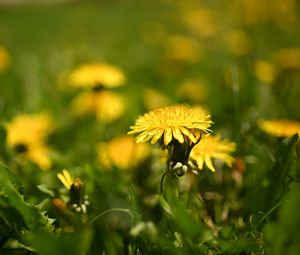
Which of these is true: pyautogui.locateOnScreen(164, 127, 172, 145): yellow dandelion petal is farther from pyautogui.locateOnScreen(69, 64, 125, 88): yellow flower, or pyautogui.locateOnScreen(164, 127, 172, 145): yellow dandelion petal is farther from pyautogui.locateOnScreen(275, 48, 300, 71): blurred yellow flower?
pyautogui.locateOnScreen(275, 48, 300, 71): blurred yellow flower

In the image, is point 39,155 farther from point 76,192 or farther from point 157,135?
point 157,135

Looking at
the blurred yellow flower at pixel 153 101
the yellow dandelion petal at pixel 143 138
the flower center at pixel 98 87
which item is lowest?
the blurred yellow flower at pixel 153 101

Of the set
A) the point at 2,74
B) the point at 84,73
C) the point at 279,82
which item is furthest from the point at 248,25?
the point at 84,73

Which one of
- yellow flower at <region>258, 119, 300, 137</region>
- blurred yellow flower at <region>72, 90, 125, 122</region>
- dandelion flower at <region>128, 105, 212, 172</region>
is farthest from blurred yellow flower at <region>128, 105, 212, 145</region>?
blurred yellow flower at <region>72, 90, 125, 122</region>

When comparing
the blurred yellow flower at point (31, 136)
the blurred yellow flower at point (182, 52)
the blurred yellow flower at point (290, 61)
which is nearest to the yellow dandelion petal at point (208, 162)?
the blurred yellow flower at point (31, 136)

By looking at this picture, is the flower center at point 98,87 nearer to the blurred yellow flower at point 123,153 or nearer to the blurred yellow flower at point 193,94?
the blurred yellow flower at point 123,153

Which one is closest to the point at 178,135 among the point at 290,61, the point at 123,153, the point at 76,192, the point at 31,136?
the point at 76,192

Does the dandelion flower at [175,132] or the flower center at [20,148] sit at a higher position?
the dandelion flower at [175,132]

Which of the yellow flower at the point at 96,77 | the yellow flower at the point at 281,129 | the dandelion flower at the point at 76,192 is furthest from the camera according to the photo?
the yellow flower at the point at 96,77
